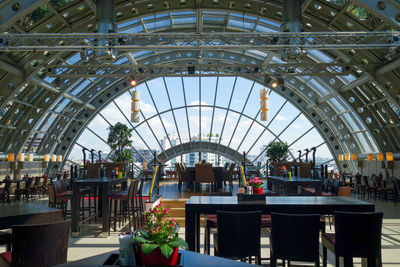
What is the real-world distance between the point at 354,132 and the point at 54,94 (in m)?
14.6

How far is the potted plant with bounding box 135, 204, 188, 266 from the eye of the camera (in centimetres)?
132

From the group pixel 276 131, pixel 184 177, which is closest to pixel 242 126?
pixel 276 131

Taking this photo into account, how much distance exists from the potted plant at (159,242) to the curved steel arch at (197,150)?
16294mm

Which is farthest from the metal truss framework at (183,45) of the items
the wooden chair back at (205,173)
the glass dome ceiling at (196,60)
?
the wooden chair back at (205,173)

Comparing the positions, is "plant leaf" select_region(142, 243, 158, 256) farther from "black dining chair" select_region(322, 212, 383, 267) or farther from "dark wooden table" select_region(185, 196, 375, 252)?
"black dining chair" select_region(322, 212, 383, 267)

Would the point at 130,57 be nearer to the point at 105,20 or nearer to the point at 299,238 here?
the point at 105,20

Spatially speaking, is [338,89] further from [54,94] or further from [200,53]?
[54,94]

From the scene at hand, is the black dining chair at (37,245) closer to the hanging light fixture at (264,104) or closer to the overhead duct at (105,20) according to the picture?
the overhead duct at (105,20)

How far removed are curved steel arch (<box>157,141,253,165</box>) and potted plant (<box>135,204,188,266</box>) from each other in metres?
16.3

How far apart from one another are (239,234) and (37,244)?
1637 mm

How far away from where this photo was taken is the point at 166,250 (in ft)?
4.31

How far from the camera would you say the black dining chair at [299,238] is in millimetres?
2635

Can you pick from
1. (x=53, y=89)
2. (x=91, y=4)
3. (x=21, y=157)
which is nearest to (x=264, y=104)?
(x=91, y=4)

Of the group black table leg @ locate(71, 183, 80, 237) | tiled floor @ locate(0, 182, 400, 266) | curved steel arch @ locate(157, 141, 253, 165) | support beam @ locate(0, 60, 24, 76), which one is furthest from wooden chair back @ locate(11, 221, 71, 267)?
curved steel arch @ locate(157, 141, 253, 165)
